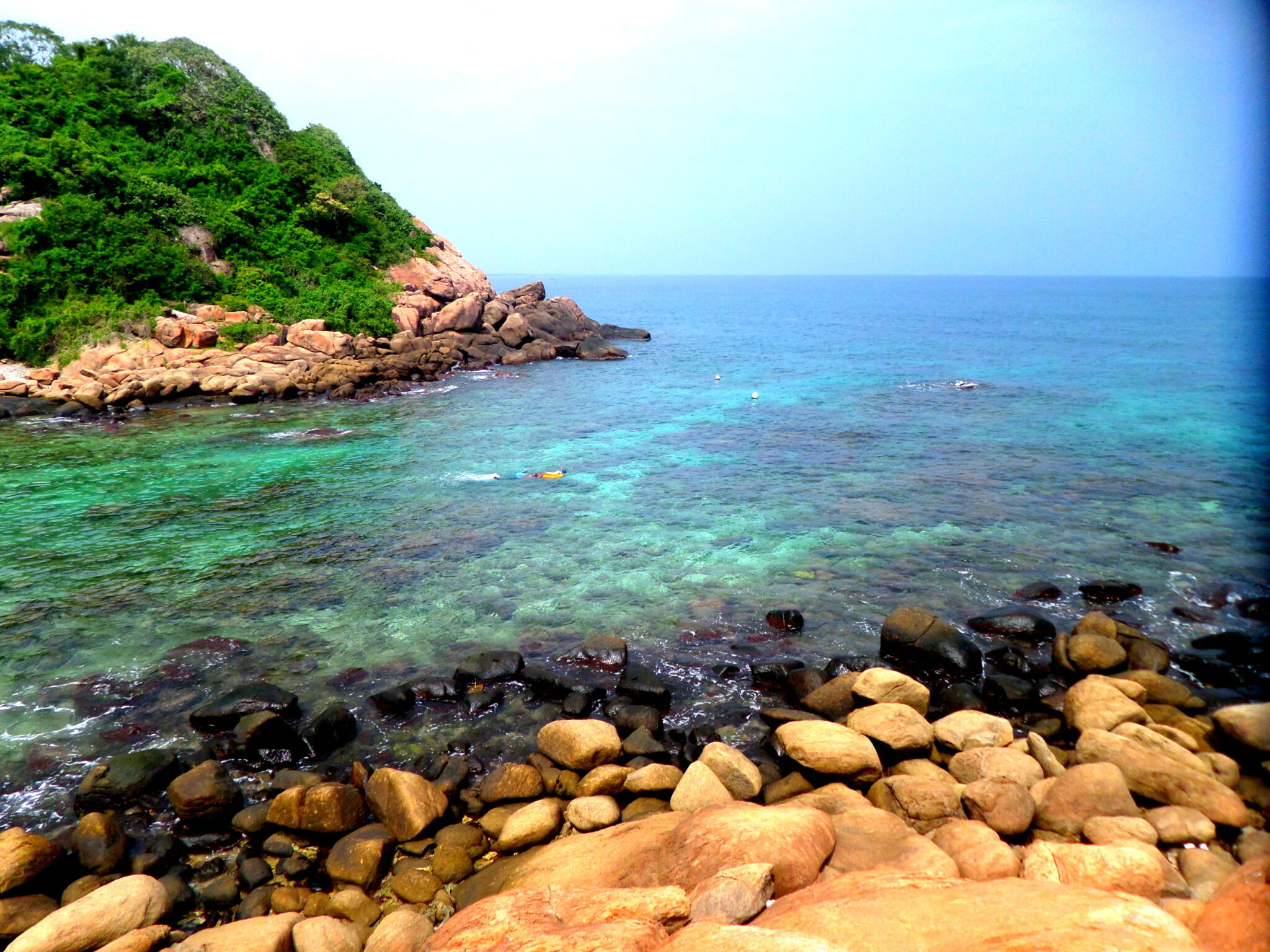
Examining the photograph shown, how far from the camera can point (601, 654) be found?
1220 cm

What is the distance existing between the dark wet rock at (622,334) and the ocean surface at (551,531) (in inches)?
1063

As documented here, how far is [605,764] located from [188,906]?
15.2 feet

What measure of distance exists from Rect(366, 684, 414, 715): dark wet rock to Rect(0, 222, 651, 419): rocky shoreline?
86.7ft

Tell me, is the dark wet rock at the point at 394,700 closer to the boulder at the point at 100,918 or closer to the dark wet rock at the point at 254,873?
the dark wet rock at the point at 254,873

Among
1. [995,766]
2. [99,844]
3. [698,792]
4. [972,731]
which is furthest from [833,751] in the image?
[99,844]

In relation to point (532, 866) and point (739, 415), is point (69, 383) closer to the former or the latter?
point (739, 415)

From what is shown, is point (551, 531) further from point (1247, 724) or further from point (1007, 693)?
point (1247, 724)

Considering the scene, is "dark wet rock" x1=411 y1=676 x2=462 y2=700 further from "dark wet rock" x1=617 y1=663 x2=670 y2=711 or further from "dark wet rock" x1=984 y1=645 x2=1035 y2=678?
"dark wet rock" x1=984 y1=645 x2=1035 y2=678

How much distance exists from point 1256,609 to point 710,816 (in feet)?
41.3

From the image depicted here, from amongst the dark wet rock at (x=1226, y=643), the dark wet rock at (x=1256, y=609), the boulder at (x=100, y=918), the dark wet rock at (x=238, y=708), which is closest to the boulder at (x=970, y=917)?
the boulder at (x=100, y=918)

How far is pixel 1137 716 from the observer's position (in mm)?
9484

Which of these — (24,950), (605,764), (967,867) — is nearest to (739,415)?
(605,764)

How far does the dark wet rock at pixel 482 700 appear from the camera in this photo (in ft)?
36.0

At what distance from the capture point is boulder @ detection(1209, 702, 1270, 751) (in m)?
8.28
